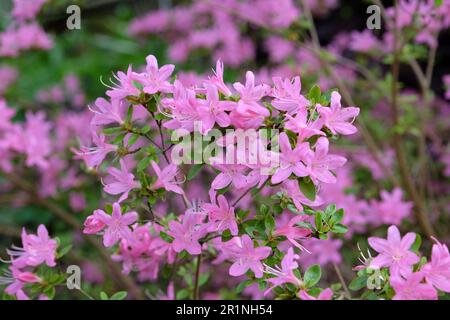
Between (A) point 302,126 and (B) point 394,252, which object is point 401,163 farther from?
(A) point 302,126

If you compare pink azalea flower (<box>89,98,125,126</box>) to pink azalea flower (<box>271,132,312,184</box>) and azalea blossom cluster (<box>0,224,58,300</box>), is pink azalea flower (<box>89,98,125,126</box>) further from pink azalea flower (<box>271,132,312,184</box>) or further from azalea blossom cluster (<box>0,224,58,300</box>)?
pink azalea flower (<box>271,132,312,184</box>)

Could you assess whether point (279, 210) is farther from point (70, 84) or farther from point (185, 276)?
point (70, 84)

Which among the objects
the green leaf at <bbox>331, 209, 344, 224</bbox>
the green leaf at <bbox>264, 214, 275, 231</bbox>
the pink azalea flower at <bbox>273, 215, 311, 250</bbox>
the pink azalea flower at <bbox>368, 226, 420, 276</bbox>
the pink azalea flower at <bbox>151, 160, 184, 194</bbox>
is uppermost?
the pink azalea flower at <bbox>151, 160, 184, 194</bbox>

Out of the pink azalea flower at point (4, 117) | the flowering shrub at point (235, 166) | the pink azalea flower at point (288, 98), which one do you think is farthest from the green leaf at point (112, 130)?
the pink azalea flower at point (4, 117)

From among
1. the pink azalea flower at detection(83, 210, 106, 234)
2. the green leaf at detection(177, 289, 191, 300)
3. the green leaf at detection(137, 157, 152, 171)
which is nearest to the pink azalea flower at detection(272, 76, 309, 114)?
the green leaf at detection(137, 157, 152, 171)

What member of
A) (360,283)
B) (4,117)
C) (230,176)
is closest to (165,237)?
(230,176)
